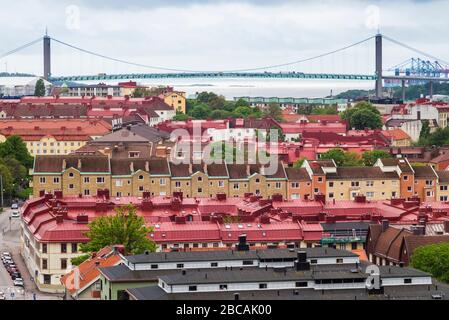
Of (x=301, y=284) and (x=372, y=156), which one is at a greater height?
(x=301, y=284)

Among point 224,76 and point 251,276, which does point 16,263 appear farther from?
point 224,76

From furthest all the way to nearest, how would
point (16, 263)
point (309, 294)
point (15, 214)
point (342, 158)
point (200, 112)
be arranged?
1. point (200, 112)
2. point (342, 158)
3. point (15, 214)
4. point (16, 263)
5. point (309, 294)

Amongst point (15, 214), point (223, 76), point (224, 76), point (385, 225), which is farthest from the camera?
point (224, 76)

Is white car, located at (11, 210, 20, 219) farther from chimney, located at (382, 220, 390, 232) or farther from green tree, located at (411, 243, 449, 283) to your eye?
green tree, located at (411, 243, 449, 283)

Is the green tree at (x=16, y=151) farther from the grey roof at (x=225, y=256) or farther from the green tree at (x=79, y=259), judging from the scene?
the grey roof at (x=225, y=256)

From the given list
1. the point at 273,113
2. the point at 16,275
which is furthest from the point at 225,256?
the point at 273,113

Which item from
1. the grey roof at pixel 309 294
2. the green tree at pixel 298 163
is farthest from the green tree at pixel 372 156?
the grey roof at pixel 309 294

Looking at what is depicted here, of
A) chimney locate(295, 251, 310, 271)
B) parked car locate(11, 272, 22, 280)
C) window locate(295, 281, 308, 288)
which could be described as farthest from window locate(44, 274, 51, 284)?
window locate(295, 281, 308, 288)
